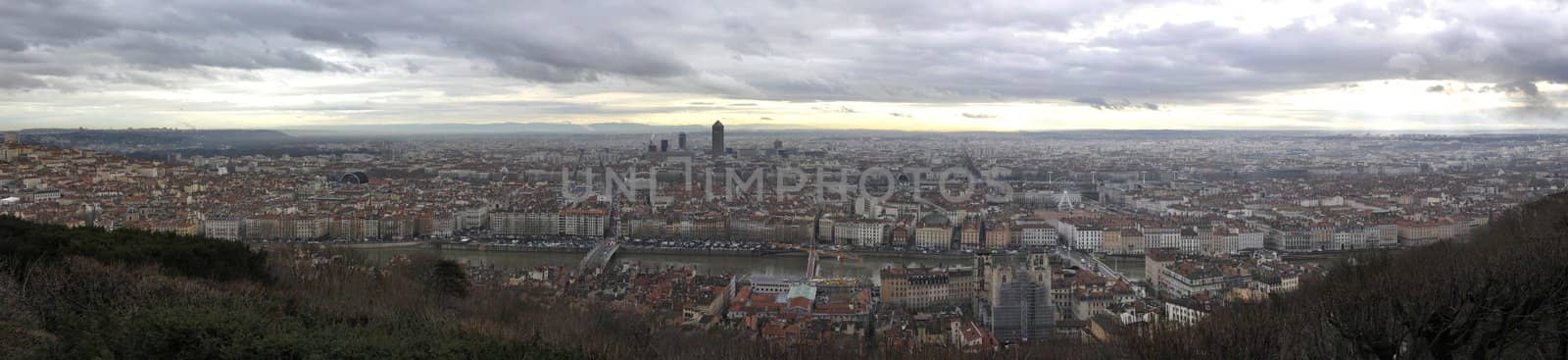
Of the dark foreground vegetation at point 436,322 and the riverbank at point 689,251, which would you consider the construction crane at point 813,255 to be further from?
the dark foreground vegetation at point 436,322

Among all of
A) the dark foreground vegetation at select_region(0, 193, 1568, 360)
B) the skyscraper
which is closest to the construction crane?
the dark foreground vegetation at select_region(0, 193, 1568, 360)

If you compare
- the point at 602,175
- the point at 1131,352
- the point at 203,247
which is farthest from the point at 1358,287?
the point at 602,175

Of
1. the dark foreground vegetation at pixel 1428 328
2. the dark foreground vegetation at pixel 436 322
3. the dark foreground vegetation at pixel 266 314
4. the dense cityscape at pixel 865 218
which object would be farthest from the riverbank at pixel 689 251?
the dark foreground vegetation at pixel 1428 328

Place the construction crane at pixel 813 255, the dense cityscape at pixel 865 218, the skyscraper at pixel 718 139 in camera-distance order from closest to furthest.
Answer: the dense cityscape at pixel 865 218 → the construction crane at pixel 813 255 → the skyscraper at pixel 718 139

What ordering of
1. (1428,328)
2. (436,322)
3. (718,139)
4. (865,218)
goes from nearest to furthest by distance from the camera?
(1428,328) < (436,322) < (865,218) < (718,139)

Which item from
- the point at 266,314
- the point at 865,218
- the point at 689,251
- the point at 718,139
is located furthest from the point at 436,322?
the point at 718,139

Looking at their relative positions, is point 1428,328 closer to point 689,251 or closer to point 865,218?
point 689,251
